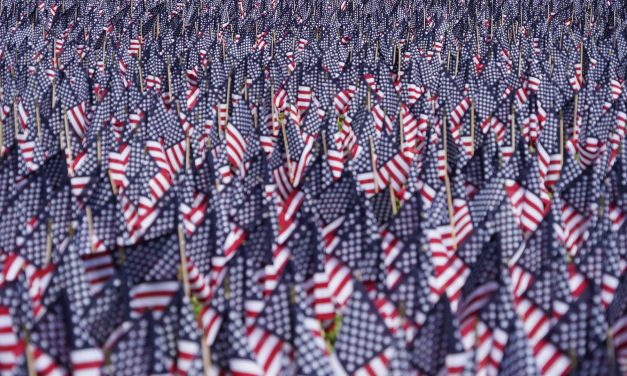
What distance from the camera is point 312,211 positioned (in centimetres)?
1003

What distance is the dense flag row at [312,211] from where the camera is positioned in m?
6.60

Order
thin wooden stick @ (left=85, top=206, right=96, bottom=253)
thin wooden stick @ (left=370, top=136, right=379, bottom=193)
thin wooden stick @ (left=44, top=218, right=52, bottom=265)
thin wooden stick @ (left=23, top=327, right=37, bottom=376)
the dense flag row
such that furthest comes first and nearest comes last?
1. thin wooden stick @ (left=370, top=136, right=379, bottom=193)
2. thin wooden stick @ (left=85, top=206, right=96, bottom=253)
3. thin wooden stick @ (left=44, top=218, right=52, bottom=265)
4. the dense flag row
5. thin wooden stick @ (left=23, top=327, right=37, bottom=376)

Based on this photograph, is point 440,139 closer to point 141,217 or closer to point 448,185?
point 448,185

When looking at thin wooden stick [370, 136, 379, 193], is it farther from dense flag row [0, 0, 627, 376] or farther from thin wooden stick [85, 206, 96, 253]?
thin wooden stick [85, 206, 96, 253]

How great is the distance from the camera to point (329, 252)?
8.98 m

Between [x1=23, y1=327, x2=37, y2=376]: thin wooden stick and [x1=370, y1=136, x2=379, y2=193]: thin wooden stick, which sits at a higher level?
[x1=370, y1=136, x2=379, y2=193]: thin wooden stick

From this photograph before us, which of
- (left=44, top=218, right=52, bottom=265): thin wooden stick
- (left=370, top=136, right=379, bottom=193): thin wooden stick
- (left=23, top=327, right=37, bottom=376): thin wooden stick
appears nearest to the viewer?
(left=23, top=327, right=37, bottom=376): thin wooden stick

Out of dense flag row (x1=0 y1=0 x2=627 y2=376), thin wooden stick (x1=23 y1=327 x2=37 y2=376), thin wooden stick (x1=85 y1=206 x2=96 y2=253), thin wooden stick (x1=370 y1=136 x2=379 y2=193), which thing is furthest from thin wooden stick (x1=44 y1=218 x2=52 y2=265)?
thin wooden stick (x1=370 y1=136 x2=379 y2=193)

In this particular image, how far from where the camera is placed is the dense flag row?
6598 millimetres

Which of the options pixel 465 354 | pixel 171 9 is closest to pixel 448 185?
pixel 465 354

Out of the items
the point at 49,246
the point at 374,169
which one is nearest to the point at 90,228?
the point at 49,246

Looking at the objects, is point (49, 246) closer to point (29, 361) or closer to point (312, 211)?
point (29, 361)

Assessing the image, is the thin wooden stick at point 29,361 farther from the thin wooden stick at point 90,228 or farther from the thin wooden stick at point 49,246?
the thin wooden stick at point 90,228

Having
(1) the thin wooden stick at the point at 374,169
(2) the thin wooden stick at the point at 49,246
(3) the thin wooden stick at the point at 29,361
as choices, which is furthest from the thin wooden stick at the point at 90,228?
(1) the thin wooden stick at the point at 374,169
